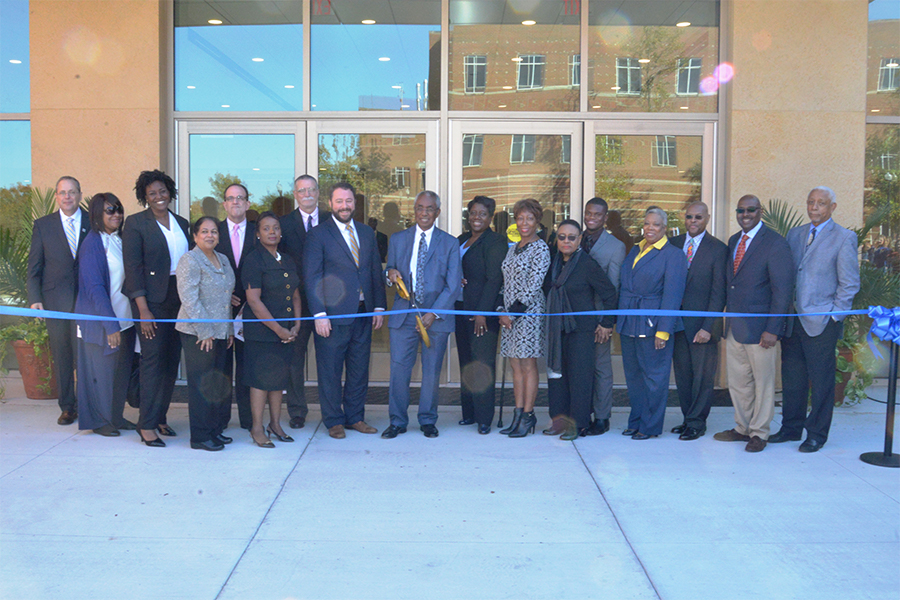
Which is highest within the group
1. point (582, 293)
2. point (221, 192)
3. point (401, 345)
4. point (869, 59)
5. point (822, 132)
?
point (869, 59)

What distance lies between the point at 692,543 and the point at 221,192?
5.82 m

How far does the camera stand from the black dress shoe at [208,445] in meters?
5.58

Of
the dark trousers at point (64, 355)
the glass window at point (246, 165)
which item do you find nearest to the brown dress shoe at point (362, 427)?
the dark trousers at point (64, 355)

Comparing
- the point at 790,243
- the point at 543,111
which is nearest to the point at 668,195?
the point at 543,111

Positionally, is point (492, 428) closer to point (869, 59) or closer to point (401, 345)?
point (401, 345)

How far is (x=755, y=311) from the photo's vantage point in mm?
5770

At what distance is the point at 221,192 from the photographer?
7.98 m

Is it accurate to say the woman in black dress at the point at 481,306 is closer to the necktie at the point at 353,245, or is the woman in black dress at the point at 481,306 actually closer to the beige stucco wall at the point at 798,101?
the necktie at the point at 353,245

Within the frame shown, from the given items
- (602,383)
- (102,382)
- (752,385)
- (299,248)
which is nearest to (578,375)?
(602,383)

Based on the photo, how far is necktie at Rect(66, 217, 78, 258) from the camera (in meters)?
6.22

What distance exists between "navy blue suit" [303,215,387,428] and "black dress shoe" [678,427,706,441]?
249 centimetres

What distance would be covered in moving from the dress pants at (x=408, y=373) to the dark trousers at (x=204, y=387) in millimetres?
1279

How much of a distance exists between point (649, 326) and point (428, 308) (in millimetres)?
1681

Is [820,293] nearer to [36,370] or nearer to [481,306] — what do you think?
[481,306]
